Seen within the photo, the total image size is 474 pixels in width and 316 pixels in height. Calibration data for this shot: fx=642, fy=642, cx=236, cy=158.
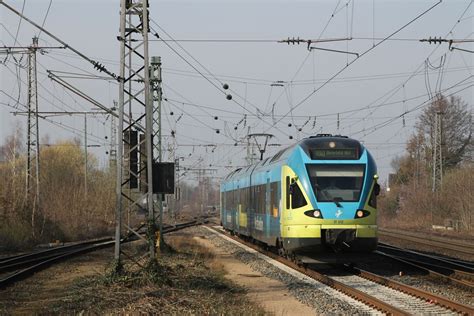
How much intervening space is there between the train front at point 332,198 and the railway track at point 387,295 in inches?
37.6

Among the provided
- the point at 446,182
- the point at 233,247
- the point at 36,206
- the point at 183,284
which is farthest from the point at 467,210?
the point at 183,284

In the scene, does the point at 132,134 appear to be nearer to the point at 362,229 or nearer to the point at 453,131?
the point at 362,229

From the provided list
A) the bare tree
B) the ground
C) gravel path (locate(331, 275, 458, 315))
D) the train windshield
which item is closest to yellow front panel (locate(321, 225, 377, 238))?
the train windshield

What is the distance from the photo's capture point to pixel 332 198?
16.7 metres

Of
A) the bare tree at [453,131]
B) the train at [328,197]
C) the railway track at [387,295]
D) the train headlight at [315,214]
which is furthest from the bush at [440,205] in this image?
the train headlight at [315,214]

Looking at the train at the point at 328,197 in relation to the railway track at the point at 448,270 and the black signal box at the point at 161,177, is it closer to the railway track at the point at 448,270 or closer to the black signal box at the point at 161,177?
the railway track at the point at 448,270

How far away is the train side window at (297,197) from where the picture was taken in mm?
16938

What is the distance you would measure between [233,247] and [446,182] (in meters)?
24.6

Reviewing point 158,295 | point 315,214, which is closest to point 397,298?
point 315,214

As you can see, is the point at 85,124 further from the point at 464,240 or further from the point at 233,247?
the point at 464,240

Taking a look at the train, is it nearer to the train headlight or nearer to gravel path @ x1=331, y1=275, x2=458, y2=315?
the train headlight

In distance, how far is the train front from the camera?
16500 millimetres

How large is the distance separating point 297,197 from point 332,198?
952mm

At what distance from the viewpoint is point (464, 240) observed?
33.2m
